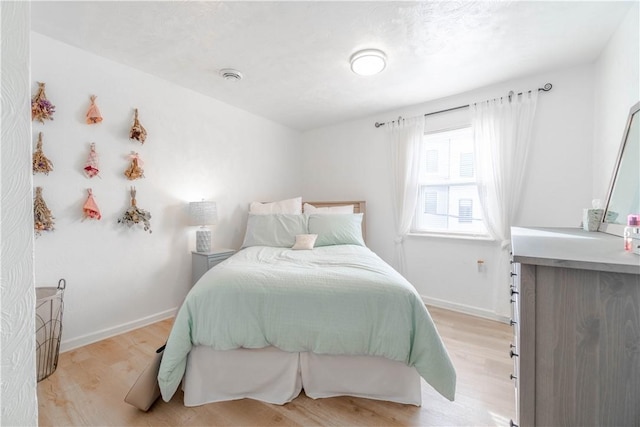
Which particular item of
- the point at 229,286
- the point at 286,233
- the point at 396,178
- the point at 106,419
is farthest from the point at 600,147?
the point at 106,419

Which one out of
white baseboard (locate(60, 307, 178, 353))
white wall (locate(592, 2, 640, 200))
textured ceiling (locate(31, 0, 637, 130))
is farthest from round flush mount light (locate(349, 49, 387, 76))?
white baseboard (locate(60, 307, 178, 353))

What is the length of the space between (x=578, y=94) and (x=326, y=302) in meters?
2.86

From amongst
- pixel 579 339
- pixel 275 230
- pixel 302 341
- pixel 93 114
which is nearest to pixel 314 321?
pixel 302 341

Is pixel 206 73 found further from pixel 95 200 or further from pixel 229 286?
pixel 229 286

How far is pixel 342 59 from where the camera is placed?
2.25 meters

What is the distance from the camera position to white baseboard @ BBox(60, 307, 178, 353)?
213cm

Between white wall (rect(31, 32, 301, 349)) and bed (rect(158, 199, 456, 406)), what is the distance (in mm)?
1286

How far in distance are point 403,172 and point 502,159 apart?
1.02 meters

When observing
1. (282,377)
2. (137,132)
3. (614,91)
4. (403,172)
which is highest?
(614,91)

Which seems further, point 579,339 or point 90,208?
point 90,208

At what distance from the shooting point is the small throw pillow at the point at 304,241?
2668mm

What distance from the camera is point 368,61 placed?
2184mm

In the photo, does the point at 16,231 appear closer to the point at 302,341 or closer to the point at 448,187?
the point at 302,341

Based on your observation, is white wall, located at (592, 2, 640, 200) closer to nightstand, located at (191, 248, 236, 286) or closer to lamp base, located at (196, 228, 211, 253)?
nightstand, located at (191, 248, 236, 286)
